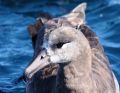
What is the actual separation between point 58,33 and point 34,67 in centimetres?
42

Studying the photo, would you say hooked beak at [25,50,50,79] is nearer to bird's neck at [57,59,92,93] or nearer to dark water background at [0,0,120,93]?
bird's neck at [57,59,92,93]

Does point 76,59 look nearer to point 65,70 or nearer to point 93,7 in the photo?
point 65,70

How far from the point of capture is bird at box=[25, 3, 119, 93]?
5148mm

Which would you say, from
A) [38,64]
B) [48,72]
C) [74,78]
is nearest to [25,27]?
[48,72]

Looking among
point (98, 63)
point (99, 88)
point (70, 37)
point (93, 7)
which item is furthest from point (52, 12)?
point (70, 37)

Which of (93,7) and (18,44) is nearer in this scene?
(18,44)

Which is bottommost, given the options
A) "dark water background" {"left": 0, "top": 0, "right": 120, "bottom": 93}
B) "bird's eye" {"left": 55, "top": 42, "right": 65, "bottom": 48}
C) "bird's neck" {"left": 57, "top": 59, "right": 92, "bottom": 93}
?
"bird's neck" {"left": 57, "top": 59, "right": 92, "bottom": 93}

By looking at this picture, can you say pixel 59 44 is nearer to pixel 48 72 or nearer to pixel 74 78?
pixel 74 78

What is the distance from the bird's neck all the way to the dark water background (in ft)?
7.11

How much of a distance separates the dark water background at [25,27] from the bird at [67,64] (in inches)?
45.8

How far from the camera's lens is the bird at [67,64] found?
5148mm

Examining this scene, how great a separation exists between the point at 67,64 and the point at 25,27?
4.22m

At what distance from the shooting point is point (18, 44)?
8922mm

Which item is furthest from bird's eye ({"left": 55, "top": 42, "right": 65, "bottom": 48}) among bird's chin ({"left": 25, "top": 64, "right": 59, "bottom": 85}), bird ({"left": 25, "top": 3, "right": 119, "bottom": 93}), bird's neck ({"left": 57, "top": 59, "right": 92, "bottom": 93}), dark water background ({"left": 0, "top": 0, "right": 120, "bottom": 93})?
dark water background ({"left": 0, "top": 0, "right": 120, "bottom": 93})
